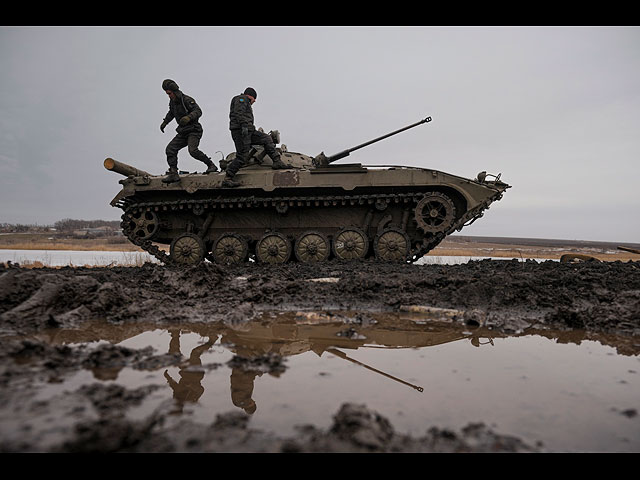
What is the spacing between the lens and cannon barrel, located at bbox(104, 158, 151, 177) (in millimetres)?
9766

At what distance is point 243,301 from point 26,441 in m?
3.48

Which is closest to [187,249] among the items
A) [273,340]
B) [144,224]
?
[144,224]

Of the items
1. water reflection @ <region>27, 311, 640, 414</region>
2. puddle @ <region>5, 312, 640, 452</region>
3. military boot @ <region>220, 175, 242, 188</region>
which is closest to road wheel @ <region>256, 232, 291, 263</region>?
military boot @ <region>220, 175, 242, 188</region>

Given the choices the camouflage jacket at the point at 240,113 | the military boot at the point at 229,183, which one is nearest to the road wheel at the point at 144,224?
the military boot at the point at 229,183

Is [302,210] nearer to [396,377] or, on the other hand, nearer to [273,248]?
[273,248]

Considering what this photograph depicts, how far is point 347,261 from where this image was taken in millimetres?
8977

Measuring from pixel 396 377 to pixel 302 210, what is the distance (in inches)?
313

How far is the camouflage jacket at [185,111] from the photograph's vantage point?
10.2m

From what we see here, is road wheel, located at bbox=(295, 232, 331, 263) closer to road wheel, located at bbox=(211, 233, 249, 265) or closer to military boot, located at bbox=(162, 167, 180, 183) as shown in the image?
road wheel, located at bbox=(211, 233, 249, 265)

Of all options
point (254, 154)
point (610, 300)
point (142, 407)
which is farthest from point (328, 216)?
point (142, 407)

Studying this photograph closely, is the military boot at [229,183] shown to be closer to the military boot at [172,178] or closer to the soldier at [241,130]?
the soldier at [241,130]

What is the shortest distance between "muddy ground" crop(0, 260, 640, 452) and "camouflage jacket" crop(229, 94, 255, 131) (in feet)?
14.2

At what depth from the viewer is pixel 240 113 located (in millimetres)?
9773
